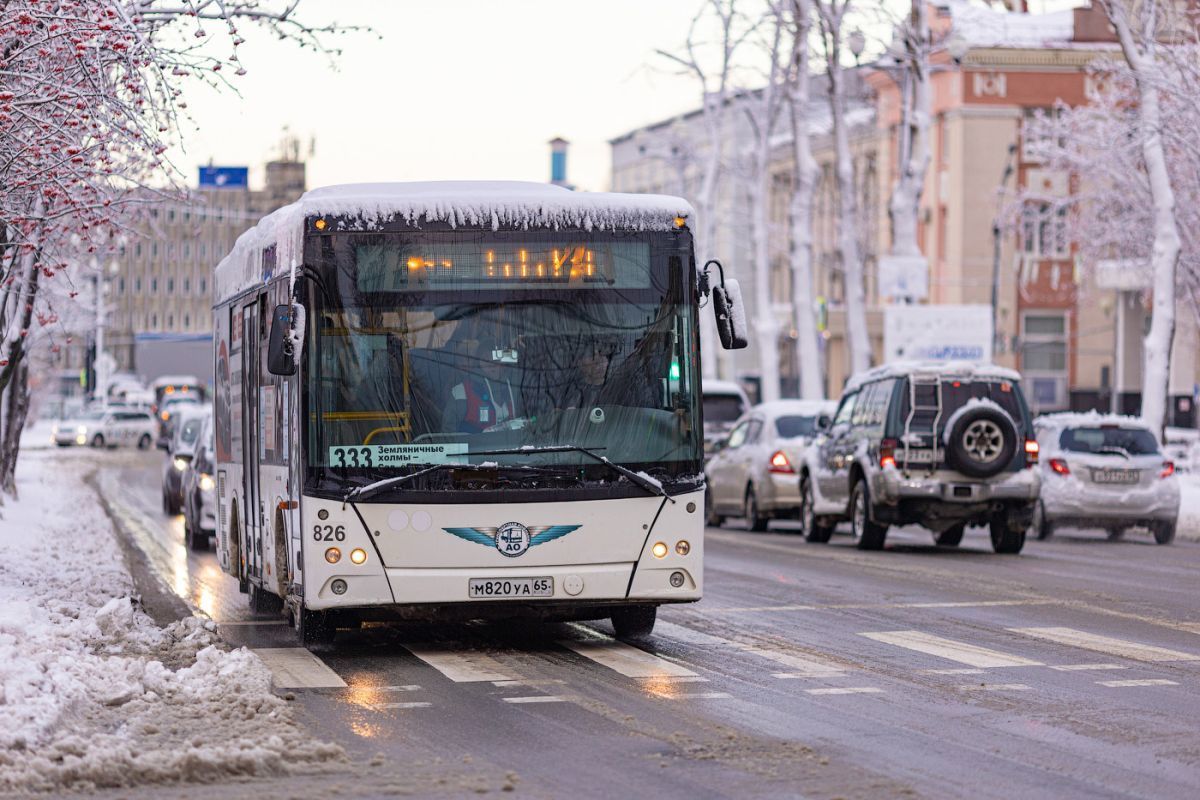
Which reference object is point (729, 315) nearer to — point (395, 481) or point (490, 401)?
point (490, 401)

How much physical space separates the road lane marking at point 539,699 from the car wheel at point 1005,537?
526 inches

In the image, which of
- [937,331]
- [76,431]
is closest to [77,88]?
[937,331]

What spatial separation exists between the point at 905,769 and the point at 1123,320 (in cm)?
6311

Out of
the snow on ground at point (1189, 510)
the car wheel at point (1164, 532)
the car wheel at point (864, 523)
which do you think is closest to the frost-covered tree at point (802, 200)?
the snow on ground at point (1189, 510)

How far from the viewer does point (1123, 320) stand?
69750 mm

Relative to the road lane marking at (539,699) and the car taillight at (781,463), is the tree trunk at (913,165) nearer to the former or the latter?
the car taillight at (781,463)

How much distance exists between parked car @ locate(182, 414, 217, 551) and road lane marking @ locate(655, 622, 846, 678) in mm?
10864

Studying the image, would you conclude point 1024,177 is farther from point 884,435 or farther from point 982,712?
point 982,712

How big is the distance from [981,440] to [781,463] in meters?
5.88

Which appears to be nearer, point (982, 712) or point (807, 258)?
point (982, 712)

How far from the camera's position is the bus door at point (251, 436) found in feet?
49.3

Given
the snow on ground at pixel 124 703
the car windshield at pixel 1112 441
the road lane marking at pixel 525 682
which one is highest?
the car windshield at pixel 1112 441

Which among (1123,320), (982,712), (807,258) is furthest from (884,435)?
(1123,320)

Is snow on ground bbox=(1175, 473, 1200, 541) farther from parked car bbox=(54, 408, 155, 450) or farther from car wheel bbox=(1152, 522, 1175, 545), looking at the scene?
parked car bbox=(54, 408, 155, 450)
